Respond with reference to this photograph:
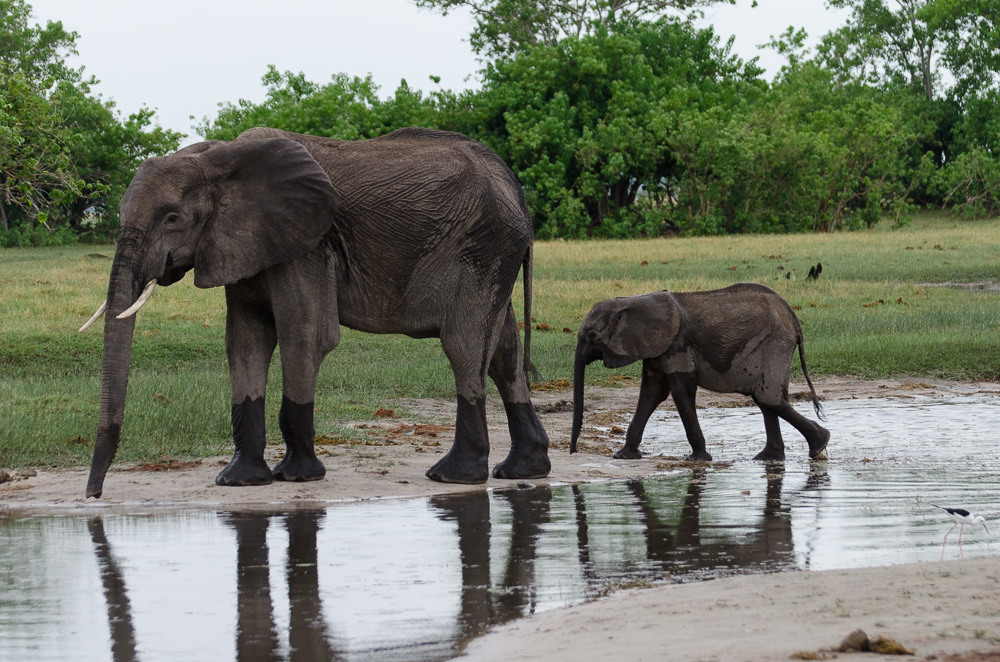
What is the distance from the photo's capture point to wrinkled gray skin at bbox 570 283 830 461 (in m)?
9.61

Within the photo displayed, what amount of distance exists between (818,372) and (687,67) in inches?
1202

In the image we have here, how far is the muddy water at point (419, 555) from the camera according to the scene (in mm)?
4691

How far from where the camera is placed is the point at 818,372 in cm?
1388

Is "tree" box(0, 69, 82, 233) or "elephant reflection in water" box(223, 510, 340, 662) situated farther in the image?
"tree" box(0, 69, 82, 233)

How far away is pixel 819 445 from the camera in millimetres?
9430

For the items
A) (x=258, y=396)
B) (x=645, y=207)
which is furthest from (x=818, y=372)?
(x=645, y=207)

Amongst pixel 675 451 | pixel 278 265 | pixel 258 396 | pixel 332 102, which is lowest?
pixel 675 451

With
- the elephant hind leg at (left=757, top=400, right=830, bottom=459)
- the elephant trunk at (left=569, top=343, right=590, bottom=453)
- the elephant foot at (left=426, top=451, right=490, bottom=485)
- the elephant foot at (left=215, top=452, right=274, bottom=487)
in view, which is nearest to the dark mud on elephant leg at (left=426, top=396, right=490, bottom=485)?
the elephant foot at (left=426, top=451, right=490, bottom=485)

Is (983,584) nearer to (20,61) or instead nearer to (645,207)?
(645,207)

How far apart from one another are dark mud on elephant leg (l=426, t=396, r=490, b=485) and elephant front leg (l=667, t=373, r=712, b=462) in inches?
71.4

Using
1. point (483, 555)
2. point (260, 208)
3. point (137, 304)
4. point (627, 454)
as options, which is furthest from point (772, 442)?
point (137, 304)

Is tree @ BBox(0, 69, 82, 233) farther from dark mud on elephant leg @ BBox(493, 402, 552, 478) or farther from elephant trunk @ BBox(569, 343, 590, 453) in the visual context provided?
dark mud on elephant leg @ BBox(493, 402, 552, 478)

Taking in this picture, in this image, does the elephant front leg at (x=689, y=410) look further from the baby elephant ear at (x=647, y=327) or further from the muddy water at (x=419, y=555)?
the muddy water at (x=419, y=555)

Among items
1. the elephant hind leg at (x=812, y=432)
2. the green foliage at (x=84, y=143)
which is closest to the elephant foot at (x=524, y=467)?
the elephant hind leg at (x=812, y=432)
